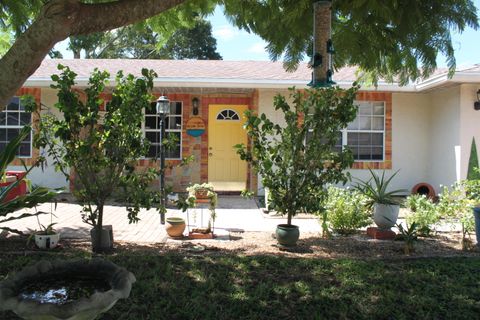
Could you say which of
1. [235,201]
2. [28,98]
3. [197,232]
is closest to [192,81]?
[235,201]

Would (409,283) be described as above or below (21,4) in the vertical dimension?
below

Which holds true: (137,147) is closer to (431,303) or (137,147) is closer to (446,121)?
(431,303)

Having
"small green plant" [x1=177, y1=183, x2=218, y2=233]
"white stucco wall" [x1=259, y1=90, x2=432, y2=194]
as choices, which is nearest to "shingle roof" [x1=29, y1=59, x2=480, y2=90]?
"white stucco wall" [x1=259, y1=90, x2=432, y2=194]

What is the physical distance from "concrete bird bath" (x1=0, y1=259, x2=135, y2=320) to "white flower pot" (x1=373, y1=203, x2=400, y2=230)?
527 cm

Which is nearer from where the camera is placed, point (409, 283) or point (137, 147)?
point (409, 283)

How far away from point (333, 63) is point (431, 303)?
2752 mm

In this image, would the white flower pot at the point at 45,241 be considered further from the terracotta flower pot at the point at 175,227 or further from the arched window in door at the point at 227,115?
the arched window in door at the point at 227,115

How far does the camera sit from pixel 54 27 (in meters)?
3.60

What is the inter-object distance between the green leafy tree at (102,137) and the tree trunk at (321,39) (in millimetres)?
2096

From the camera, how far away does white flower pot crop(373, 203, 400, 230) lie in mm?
7766

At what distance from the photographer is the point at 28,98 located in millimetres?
5887

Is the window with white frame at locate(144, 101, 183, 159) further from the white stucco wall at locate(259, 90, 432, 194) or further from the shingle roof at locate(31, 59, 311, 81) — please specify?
the white stucco wall at locate(259, 90, 432, 194)

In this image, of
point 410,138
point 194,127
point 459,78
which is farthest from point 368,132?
point 194,127

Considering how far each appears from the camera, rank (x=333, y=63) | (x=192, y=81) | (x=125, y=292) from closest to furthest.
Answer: (x=125, y=292) → (x=333, y=63) → (x=192, y=81)
